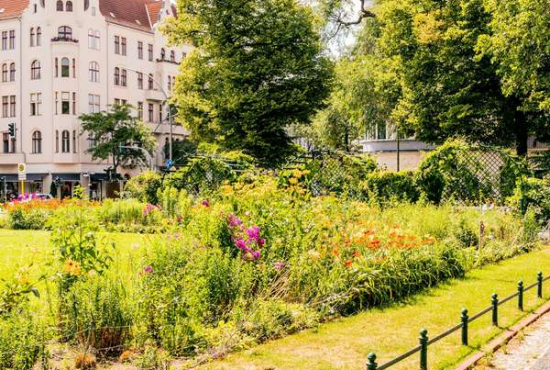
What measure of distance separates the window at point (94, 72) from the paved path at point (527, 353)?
56.3 meters

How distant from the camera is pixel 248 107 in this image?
36625 millimetres

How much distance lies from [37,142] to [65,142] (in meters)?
3.08

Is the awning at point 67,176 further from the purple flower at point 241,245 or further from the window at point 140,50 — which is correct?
the purple flower at point 241,245

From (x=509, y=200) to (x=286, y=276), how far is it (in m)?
12.1

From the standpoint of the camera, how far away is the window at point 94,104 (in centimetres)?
6103

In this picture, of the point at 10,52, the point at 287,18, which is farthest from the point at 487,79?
the point at 10,52

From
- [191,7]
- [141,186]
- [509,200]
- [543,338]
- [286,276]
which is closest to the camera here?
[543,338]

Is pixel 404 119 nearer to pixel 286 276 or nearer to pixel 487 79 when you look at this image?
pixel 487 79

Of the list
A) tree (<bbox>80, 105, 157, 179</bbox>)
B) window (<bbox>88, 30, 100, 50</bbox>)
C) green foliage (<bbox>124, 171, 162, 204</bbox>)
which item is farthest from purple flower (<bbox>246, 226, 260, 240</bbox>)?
window (<bbox>88, 30, 100, 50</bbox>)

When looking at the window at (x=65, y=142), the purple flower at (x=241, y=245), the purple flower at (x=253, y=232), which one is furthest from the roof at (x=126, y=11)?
the purple flower at (x=241, y=245)

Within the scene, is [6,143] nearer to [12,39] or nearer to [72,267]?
[12,39]

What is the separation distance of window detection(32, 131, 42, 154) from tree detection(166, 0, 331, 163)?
26.3 meters

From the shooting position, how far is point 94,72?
61.7 m

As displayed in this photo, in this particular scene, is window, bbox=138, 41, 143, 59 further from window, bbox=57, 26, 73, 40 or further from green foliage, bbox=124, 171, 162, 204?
green foliage, bbox=124, 171, 162, 204
